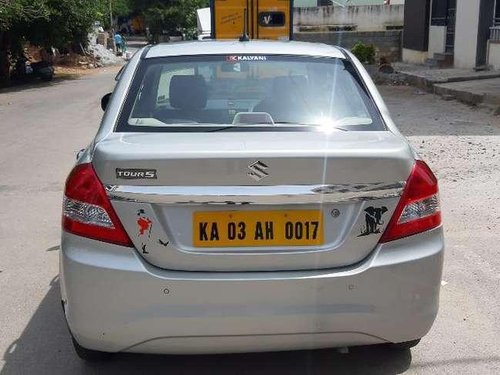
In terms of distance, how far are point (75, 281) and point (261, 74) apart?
1.68 metres

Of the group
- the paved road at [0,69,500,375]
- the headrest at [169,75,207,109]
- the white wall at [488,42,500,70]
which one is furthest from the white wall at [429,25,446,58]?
the headrest at [169,75,207,109]

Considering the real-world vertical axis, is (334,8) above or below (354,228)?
above

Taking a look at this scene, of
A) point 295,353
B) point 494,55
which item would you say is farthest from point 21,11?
point 295,353

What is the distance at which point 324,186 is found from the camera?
8.86 ft

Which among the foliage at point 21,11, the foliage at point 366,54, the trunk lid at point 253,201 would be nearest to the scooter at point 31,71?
the foliage at point 21,11

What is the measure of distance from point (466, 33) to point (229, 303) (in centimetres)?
2004

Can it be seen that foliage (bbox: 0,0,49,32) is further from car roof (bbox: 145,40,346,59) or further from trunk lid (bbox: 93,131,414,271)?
trunk lid (bbox: 93,131,414,271)

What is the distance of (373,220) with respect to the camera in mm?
2758

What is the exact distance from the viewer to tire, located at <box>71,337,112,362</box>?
314 cm

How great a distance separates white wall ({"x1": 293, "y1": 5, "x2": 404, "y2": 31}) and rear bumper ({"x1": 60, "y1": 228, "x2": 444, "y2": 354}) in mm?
31076

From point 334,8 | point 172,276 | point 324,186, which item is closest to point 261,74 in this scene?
point 324,186

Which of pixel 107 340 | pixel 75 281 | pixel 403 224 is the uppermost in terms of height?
pixel 403 224

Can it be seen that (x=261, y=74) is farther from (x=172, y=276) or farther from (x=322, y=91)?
(x=172, y=276)

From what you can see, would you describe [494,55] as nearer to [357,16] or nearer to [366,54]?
[366,54]
